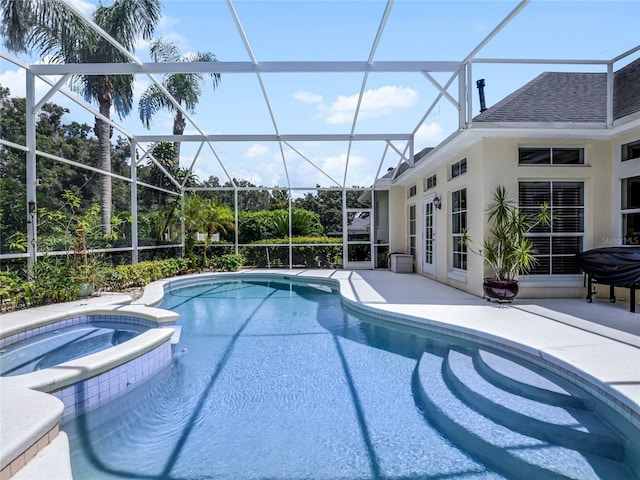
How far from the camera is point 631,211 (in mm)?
6594

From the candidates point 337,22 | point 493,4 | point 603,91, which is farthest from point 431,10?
point 603,91

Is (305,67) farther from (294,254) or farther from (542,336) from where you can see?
(294,254)

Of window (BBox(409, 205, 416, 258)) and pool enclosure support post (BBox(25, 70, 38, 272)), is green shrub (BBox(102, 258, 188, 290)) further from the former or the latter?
→ window (BBox(409, 205, 416, 258))

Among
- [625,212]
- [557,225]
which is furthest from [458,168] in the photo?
[625,212]

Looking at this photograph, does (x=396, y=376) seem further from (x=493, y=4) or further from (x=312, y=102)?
(x=312, y=102)

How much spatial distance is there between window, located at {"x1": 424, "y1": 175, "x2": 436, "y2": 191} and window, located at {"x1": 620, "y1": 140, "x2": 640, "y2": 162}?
4.38 metres

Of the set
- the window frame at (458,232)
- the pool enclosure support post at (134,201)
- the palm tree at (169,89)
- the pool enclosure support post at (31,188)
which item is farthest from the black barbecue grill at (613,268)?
the palm tree at (169,89)

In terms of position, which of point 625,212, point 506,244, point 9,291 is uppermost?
point 625,212

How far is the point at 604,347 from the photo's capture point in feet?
13.1

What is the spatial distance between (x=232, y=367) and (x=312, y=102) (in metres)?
6.75

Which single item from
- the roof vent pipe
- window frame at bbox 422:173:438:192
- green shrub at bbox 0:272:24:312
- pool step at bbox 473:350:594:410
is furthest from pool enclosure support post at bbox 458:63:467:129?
green shrub at bbox 0:272:24:312

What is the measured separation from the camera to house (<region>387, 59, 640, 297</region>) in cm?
649

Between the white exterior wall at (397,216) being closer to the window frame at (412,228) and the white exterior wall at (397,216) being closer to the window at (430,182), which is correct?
the window frame at (412,228)

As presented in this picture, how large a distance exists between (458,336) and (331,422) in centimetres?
272
